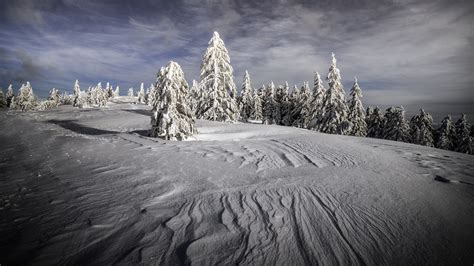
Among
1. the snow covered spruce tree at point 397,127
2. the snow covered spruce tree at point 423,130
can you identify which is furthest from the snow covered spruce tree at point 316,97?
the snow covered spruce tree at point 423,130

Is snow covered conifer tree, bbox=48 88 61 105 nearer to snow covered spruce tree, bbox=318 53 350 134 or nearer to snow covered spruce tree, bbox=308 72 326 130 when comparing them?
snow covered spruce tree, bbox=308 72 326 130

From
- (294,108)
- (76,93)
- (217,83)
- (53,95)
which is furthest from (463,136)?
(53,95)

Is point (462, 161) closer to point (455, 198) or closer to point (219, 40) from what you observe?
point (455, 198)

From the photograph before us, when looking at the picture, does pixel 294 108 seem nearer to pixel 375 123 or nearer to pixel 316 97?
pixel 316 97

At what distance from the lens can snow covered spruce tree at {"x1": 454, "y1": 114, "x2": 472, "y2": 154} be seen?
134 ft

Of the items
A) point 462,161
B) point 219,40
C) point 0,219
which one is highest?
point 219,40

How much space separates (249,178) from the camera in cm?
709

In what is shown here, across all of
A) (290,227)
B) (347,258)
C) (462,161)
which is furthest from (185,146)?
(462,161)

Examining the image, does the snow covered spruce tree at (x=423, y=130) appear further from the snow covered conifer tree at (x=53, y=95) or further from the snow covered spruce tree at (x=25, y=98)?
the snow covered conifer tree at (x=53, y=95)

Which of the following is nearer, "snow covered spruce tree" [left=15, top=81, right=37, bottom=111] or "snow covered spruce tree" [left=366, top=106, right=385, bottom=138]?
"snow covered spruce tree" [left=366, top=106, right=385, bottom=138]

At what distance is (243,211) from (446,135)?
52.6m

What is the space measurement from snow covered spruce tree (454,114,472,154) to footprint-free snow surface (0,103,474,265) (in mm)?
43936

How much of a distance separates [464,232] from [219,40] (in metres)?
28.3

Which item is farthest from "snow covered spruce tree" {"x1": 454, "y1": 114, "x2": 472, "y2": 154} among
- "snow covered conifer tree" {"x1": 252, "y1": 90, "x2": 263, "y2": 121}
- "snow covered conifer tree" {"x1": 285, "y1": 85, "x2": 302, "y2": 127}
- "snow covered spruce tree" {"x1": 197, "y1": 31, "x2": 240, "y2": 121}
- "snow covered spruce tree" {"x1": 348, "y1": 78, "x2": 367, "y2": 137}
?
"snow covered spruce tree" {"x1": 197, "y1": 31, "x2": 240, "y2": 121}
